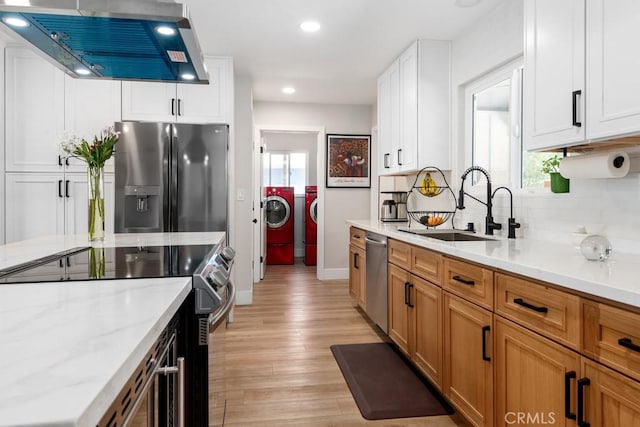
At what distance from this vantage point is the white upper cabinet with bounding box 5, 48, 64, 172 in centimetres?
334

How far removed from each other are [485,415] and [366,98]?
4.25 meters

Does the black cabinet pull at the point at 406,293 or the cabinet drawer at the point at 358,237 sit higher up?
the cabinet drawer at the point at 358,237

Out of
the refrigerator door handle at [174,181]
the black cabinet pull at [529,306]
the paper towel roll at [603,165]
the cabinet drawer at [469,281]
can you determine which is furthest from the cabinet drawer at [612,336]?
the refrigerator door handle at [174,181]

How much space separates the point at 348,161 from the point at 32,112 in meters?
3.62

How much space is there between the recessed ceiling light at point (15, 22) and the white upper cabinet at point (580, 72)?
2.10 metres

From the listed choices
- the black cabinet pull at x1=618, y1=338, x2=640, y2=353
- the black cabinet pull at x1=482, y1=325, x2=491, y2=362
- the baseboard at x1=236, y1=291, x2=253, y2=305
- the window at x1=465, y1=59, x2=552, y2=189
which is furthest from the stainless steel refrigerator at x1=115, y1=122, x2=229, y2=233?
the black cabinet pull at x1=618, y1=338, x2=640, y2=353

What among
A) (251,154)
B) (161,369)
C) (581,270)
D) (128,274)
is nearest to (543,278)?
(581,270)

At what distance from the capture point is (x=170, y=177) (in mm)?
3506

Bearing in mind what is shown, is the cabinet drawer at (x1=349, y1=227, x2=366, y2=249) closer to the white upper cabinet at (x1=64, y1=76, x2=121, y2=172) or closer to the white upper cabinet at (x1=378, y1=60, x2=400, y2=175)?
the white upper cabinet at (x1=378, y1=60, x2=400, y2=175)

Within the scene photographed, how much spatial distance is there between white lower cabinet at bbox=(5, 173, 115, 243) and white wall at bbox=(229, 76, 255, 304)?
1.32 meters

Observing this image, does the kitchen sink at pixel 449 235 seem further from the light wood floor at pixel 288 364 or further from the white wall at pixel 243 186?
the white wall at pixel 243 186

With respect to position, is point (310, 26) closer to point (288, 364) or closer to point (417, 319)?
point (417, 319)

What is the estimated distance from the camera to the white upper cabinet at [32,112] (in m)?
3.34

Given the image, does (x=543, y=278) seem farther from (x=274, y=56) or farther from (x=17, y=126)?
(x=17, y=126)
